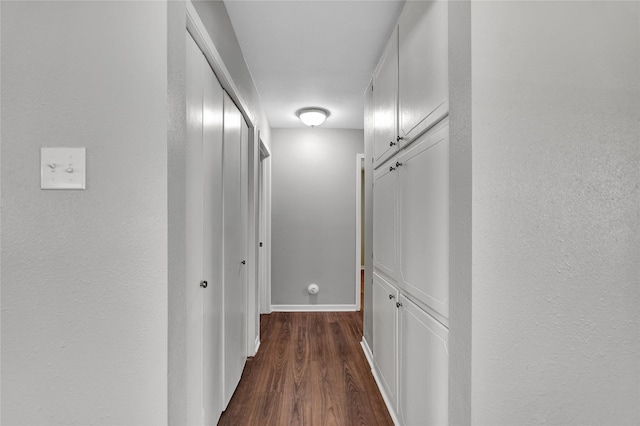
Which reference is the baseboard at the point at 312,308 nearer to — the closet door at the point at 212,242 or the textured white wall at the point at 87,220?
the closet door at the point at 212,242

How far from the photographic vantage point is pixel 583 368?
832mm

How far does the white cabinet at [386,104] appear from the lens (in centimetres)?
192

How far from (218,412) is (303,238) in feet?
8.21

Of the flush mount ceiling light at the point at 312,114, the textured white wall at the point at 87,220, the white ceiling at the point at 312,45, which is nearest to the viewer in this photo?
the textured white wall at the point at 87,220

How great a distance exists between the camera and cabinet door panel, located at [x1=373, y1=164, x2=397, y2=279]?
6.32 ft

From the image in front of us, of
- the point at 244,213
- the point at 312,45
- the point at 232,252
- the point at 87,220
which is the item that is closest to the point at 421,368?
the point at 232,252

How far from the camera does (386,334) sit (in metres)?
2.09

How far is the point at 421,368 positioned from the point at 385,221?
0.94 meters

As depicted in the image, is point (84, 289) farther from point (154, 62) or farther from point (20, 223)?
point (154, 62)

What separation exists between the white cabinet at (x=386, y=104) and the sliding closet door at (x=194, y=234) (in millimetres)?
1078

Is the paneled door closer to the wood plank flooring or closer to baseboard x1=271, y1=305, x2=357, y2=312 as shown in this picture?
the wood plank flooring

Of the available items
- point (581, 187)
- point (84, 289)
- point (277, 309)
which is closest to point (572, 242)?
point (581, 187)

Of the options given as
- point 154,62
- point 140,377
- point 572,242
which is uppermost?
point 154,62

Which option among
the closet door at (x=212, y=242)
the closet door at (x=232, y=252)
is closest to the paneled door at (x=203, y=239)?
the closet door at (x=212, y=242)
